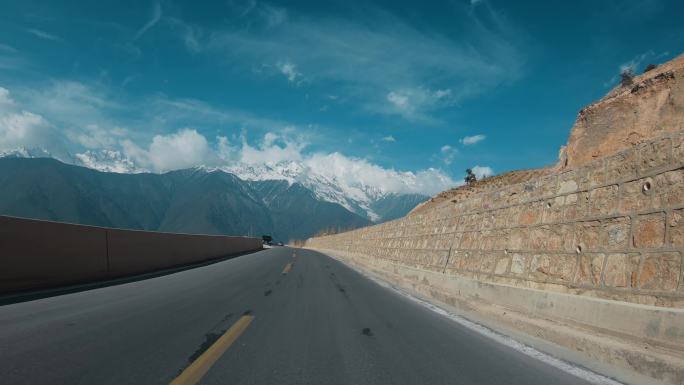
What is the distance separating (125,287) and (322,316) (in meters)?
6.42

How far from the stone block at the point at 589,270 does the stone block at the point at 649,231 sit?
0.61m

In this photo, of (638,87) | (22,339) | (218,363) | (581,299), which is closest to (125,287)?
(22,339)

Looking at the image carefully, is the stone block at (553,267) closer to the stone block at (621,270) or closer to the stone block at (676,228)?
the stone block at (621,270)

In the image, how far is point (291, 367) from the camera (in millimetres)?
4379

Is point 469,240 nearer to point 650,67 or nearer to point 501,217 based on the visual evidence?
point 501,217

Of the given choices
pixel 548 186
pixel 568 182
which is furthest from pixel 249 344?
pixel 548 186

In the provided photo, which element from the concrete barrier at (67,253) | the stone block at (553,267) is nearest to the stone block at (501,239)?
the stone block at (553,267)

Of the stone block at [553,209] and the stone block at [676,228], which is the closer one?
the stone block at [676,228]

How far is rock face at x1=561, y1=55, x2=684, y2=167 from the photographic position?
1761cm

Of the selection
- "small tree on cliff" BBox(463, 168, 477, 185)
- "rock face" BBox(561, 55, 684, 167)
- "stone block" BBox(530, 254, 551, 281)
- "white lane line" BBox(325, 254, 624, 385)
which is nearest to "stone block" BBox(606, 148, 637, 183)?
"stone block" BBox(530, 254, 551, 281)

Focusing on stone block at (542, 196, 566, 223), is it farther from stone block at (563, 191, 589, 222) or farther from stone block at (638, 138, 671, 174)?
stone block at (638, 138, 671, 174)

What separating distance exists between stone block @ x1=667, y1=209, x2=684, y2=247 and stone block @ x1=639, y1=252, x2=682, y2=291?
13 centimetres

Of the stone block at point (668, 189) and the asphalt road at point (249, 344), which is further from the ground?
the stone block at point (668, 189)

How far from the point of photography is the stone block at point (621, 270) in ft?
17.7
